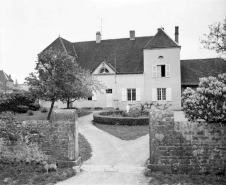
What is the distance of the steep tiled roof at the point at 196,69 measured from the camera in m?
27.0

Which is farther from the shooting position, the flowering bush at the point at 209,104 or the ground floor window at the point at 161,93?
the ground floor window at the point at 161,93

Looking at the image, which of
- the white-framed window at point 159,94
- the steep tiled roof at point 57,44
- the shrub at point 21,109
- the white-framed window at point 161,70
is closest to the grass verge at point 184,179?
the shrub at point 21,109

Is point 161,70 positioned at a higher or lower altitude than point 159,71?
higher

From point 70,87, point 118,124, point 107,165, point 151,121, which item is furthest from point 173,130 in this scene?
point 70,87

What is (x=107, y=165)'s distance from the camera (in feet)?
22.0

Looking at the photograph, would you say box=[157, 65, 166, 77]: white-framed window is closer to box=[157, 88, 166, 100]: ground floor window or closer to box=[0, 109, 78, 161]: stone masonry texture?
box=[157, 88, 166, 100]: ground floor window

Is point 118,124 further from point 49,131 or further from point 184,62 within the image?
point 184,62

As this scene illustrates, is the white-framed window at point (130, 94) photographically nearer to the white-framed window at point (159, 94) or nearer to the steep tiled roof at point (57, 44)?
the white-framed window at point (159, 94)

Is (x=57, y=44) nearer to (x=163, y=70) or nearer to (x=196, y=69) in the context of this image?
(x=163, y=70)

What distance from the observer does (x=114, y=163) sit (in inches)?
275

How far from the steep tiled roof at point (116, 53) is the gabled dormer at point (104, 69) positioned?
582 millimetres

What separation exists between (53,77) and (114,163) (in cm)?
1029

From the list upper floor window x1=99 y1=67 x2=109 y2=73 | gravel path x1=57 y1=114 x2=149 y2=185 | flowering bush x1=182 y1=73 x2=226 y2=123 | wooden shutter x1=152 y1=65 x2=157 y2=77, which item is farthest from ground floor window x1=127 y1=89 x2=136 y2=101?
flowering bush x1=182 y1=73 x2=226 y2=123

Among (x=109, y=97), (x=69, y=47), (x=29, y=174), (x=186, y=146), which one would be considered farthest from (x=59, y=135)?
(x=69, y=47)
